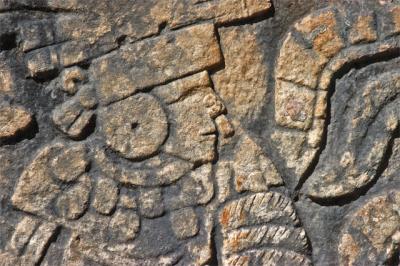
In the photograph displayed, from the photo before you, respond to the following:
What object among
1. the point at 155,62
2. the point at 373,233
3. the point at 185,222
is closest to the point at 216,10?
the point at 155,62

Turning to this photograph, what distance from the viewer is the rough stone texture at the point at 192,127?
6.11ft

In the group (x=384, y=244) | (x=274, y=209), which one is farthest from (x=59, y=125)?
(x=384, y=244)

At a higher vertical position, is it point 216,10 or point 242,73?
point 216,10

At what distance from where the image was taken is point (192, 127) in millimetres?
1877

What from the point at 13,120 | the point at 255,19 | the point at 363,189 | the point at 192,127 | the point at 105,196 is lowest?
the point at 363,189

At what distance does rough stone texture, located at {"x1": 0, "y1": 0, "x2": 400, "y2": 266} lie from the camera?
1.86 meters

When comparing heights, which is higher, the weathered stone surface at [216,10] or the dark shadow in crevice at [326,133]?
the weathered stone surface at [216,10]

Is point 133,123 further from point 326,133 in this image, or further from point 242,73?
point 326,133

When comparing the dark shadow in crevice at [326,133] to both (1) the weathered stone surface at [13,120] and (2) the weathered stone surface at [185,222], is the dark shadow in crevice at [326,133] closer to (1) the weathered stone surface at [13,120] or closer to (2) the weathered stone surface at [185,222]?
(2) the weathered stone surface at [185,222]

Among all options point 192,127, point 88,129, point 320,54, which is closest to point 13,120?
point 88,129

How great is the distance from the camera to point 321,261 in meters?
1.92

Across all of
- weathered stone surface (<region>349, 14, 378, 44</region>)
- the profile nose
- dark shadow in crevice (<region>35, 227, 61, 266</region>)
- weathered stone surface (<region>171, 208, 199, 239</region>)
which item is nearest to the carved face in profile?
the profile nose

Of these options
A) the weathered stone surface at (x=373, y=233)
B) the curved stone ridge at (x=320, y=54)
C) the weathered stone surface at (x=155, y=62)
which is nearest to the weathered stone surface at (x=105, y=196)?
the weathered stone surface at (x=155, y=62)

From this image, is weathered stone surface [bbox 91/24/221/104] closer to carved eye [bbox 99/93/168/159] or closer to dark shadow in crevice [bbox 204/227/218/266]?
carved eye [bbox 99/93/168/159]
